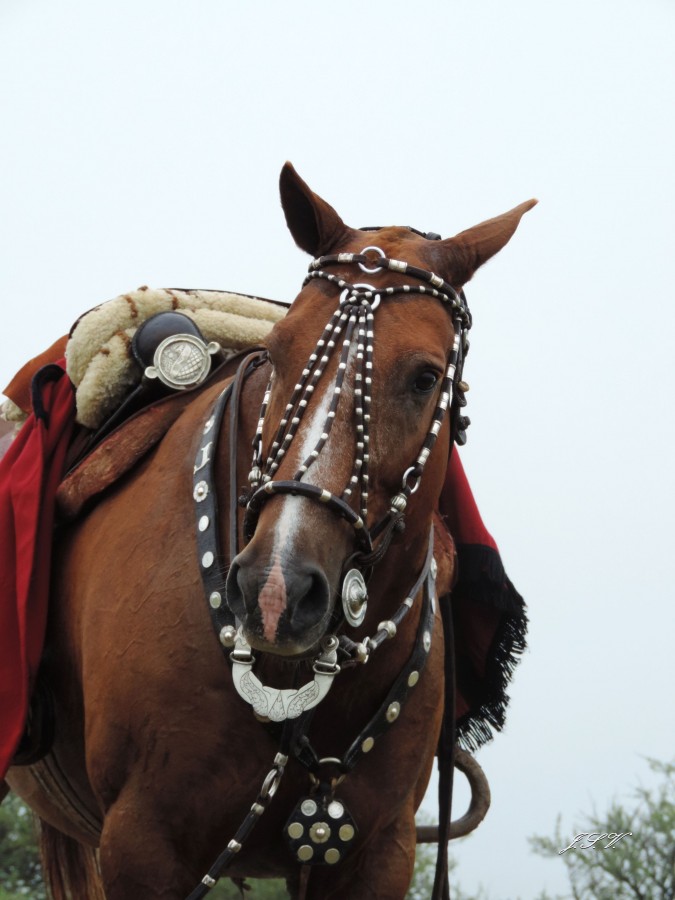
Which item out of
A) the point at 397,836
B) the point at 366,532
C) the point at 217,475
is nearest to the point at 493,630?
the point at 397,836

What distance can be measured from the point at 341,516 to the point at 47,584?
1.42 meters

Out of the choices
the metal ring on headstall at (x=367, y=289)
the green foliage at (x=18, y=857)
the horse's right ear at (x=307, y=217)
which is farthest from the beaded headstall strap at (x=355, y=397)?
the green foliage at (x=18, y=857)

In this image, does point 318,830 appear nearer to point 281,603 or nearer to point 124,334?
point 281,603

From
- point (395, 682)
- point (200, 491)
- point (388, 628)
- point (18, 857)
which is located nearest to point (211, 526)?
point (200, 491)

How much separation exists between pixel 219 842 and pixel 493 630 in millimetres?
1644

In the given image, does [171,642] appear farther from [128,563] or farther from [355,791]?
[355,791]

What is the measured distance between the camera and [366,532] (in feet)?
10.0

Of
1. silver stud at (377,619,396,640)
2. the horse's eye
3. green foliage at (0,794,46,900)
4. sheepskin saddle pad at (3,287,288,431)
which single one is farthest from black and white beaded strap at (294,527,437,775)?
green foliage at (0,794,46,900)

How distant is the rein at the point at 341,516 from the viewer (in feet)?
10.1

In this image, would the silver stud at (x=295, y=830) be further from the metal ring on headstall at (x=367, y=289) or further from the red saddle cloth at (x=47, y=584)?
the metal ring on headstall at (x=367, y=289)

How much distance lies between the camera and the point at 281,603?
281cm

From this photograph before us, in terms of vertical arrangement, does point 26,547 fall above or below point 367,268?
below

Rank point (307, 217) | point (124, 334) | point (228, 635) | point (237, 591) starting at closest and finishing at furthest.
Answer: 1. point (237, 591)
2. point (228, 635)
3. point (307, 217)
4. point (124, 334)

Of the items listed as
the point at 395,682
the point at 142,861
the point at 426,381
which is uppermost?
the point at 426,381
